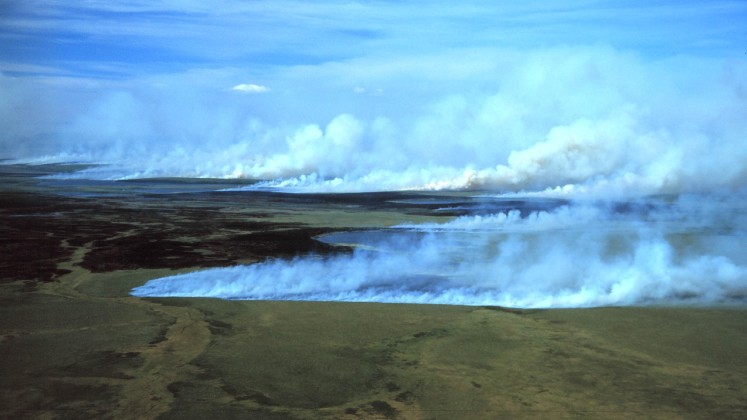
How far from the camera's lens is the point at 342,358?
1133 cm

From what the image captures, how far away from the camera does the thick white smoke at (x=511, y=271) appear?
1557 cm

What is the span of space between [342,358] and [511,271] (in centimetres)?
802

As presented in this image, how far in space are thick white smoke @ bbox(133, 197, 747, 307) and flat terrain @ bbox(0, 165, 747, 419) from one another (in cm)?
101

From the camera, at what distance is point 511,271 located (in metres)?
18.1

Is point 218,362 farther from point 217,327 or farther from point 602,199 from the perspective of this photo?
point 602,199

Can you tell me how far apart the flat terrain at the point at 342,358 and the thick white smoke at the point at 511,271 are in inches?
39.7

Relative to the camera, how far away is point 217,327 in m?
13.0

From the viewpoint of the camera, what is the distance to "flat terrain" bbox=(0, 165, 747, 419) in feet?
30.7

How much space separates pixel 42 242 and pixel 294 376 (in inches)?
676

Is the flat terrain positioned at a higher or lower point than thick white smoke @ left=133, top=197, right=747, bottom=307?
lower

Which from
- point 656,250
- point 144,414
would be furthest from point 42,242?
point 656,250

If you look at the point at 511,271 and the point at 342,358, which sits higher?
the point at 511,271

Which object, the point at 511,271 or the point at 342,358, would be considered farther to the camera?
the point at 511,271

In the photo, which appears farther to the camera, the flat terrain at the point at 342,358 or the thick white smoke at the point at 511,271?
the thick white smoke at the point at 511,271
